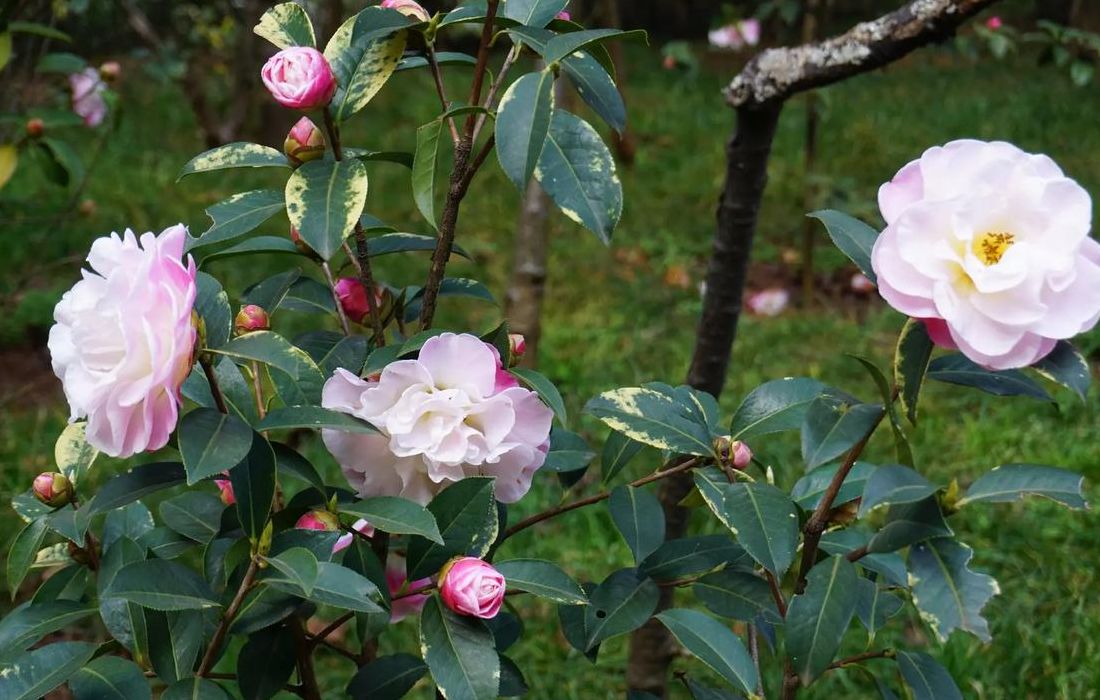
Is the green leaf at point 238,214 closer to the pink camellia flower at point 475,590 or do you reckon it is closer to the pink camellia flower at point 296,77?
the pink camellia flower at point 296,77

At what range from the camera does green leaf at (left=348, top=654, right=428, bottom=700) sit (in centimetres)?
89

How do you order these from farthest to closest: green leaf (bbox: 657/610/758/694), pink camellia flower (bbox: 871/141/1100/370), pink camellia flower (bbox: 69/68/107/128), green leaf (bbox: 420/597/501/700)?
pink camellia flower (bbox: 69/68/107/128), green leaf (bbox: 657/610/758/694), green leaf (bbox: 420/597/501/700), pink camellia flower (bbox: 871/141/1100/370)

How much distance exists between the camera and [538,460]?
80 centimetres

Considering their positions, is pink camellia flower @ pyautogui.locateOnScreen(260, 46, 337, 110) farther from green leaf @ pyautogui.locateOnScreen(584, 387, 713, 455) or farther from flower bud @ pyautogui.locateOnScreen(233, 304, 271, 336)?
green leaf @ pyautogui.locateOnScreen(584, 387, 713, 455)

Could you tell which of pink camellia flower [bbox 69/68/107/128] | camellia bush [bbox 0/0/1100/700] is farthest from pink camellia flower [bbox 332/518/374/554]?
pink camellia flower [bbox 69/68/107/128]

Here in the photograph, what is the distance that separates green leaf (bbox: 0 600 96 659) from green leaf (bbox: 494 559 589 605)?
1.07 feet

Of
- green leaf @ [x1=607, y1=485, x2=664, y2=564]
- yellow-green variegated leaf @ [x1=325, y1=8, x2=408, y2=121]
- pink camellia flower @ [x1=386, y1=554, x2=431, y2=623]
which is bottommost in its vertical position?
pink camellia flower @ [x1=386, y1=554, x2=431, y2=623]

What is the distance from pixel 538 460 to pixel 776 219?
326cm

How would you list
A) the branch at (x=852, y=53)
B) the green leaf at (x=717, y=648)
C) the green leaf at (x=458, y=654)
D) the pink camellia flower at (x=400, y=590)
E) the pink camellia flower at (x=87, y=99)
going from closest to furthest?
1. the green leaf at (x=458, y=654)
2. the green leaf at (x=717, y=648)
3. the pink camellia flower at (x=400, y=590)
4. the branch at (x=852, y=53)
5. the pink camellia flower at (x=87, y=99)

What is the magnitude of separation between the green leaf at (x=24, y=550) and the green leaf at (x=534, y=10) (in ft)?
1.77

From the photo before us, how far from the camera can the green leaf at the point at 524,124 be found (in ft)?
2.20

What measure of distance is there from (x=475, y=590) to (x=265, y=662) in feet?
0.68

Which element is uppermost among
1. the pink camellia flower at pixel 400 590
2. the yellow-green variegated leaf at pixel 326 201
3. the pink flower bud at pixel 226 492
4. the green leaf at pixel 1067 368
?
the yellow-green variegated leaf at pixel 326 201

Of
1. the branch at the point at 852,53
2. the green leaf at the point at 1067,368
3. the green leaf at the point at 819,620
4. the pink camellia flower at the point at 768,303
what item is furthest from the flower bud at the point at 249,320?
the pink camellia flower at the point at 768,303
